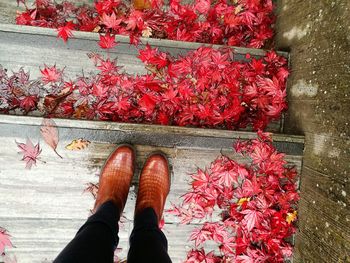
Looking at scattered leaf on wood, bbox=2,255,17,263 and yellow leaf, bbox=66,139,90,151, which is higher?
yellow leaf, bbox=66,139,90,151

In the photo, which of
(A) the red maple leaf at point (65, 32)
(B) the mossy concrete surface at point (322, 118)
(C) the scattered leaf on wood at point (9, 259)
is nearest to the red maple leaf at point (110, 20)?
(A) the red maple leaf at point (65, 32)

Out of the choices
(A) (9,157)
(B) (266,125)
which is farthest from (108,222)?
(B) (266,125)

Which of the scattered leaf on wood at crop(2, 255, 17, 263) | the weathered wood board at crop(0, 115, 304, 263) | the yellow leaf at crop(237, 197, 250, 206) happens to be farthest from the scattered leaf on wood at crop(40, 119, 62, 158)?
the yellow leaf at crop(237, 197, 250, 206)

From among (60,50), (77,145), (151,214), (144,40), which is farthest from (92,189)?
(144,40)

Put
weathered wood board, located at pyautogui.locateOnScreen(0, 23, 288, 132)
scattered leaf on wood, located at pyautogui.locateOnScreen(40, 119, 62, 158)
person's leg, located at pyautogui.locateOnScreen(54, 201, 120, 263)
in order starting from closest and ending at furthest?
1. person's leg, located at pyautogui.locateOnScreen(54, 201, 120, 263)
2. scattered leaf on wood, located at pyautogui.locateOnScreen(40, 119, 62, 158)
3. weathered wood board, located at pyautogui.locateOnScreen(0, 23, 288, 132)

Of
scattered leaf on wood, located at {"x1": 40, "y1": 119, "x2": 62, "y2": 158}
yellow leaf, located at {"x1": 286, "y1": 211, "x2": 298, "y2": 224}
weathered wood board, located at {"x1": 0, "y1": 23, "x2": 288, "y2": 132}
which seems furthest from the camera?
yellow leaf, located at {"x1": 286, "y1": 211, "x2": 298, "y2": 224}

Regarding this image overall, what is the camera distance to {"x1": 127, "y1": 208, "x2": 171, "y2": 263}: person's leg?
1304 millimetres

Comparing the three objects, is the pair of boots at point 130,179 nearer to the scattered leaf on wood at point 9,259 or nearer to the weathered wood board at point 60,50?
the weathered wood board at point 60,50

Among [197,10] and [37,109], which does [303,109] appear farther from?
[37,109]

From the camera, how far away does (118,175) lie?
75.9 inches

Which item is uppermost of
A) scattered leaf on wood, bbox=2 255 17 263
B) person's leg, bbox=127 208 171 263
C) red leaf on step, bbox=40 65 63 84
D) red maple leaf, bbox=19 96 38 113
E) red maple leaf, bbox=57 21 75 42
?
red maple leaf, bbox=57 21 75 42

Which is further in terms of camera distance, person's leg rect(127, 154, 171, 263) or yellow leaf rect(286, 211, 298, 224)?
yellow leaf rect(286, 211, 298, 224)

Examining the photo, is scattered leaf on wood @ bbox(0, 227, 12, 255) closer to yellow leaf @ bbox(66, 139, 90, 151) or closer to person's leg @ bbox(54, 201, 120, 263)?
yellow leaf @ bbox(66, 139, 90, 151)

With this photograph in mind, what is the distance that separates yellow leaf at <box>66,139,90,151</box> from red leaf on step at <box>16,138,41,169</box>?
190 millimetres
